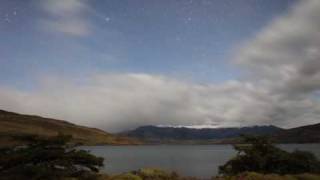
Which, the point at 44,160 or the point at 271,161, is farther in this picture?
the point at 271,161

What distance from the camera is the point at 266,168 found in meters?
28.5

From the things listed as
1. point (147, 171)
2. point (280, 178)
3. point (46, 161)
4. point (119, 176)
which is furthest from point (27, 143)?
point (280, 178)

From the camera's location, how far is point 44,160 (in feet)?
62.6

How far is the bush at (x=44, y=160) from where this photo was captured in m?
17.9

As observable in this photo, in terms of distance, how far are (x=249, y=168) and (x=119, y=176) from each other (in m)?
10.6

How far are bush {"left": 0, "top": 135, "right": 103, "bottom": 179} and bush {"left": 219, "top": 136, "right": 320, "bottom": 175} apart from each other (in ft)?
42.7

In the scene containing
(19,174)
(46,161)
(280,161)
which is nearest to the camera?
(19,174)

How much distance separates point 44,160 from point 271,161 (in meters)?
16.0

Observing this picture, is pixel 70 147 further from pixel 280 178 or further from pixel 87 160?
pixel 280 178

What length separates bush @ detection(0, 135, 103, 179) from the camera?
17.9 m

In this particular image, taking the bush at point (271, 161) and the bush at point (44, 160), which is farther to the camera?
the bush at point (271, 161)

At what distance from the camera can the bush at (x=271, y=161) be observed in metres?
27.9

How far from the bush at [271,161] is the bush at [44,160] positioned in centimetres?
1301

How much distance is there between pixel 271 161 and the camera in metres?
28.5
